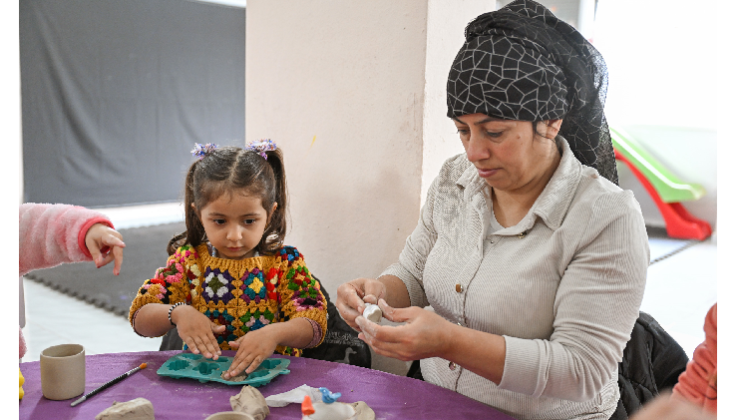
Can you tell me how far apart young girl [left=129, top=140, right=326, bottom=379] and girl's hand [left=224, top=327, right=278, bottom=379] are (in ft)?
0.63

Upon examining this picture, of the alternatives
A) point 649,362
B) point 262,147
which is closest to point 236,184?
point 262,147

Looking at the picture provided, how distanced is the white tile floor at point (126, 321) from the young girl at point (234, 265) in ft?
5.80

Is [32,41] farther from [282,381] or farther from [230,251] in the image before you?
[282,381]

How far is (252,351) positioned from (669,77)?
7.33m

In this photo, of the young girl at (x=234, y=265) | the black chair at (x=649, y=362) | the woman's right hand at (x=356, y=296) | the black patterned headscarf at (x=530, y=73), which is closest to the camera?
the black patterned headscarf at (x=530, y=73)

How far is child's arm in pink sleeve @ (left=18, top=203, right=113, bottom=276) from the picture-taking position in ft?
5.58

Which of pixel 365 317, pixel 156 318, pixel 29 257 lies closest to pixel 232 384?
pixel 365 317

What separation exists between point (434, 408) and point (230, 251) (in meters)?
0.91

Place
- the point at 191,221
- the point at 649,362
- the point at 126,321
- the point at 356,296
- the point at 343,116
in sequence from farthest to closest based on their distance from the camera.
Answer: the point at 126,321 → the point at 343,116 → the point at 191,221 → the point at 649,362 → the point at 356,296

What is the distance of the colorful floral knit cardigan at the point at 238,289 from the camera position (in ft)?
6.30

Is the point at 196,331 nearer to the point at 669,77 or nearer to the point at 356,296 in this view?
the point at 356,296

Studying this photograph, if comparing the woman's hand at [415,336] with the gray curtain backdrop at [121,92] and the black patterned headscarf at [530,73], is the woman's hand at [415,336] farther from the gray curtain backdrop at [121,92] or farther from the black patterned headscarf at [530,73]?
the gray curtain backdrop at [121,92]

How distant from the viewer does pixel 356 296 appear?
152 centimetres

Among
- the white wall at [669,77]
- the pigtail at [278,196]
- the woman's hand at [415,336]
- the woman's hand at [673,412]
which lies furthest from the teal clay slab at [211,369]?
the white wall at [669,77]
